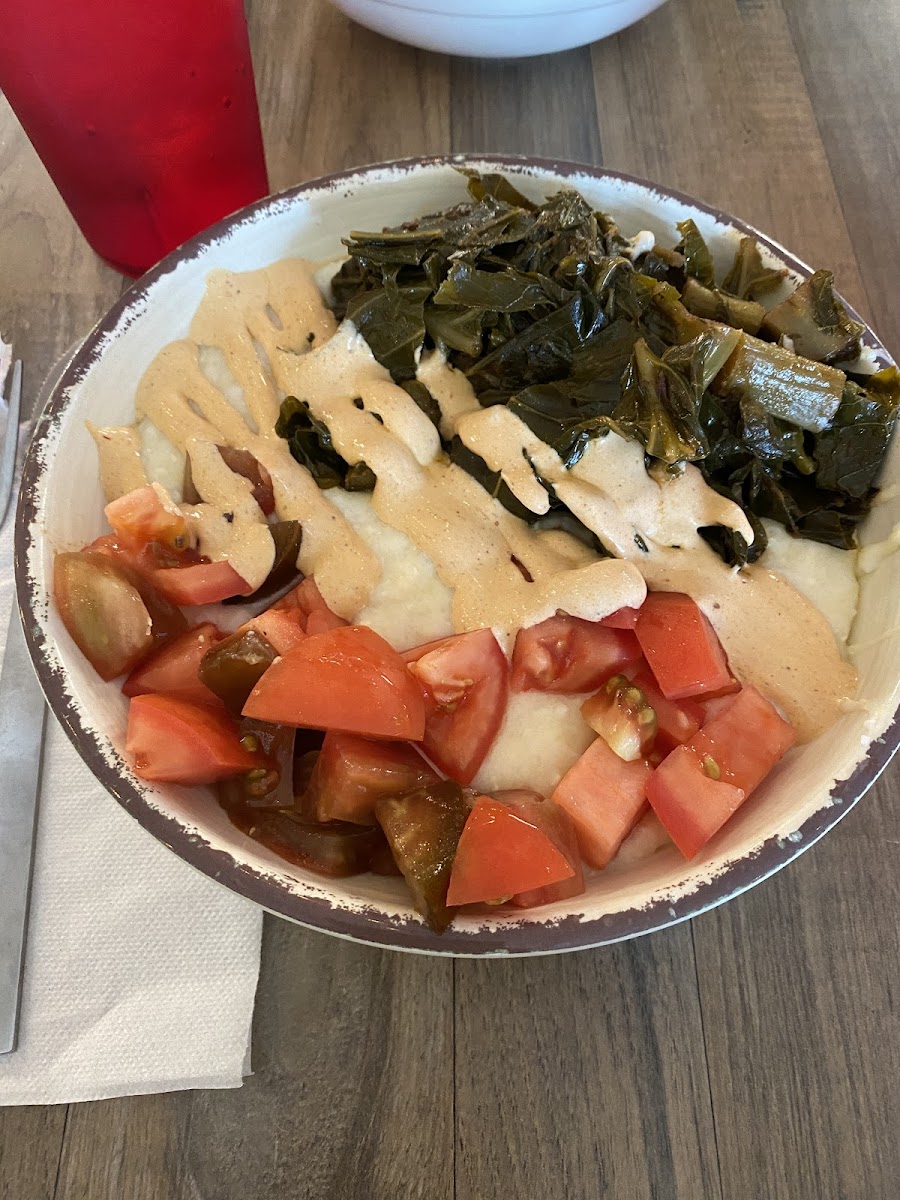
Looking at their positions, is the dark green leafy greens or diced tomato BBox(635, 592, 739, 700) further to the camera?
the dark green leafy greens

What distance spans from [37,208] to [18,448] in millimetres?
721

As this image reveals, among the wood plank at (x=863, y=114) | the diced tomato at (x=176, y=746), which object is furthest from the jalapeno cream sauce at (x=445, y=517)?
the wood plank at (x=863, y=114)

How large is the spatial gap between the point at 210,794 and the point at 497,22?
1.68 meters

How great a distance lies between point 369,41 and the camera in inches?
82.9

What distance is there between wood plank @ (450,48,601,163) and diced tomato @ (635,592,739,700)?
1319 millimetres

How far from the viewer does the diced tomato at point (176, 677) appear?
117 cm

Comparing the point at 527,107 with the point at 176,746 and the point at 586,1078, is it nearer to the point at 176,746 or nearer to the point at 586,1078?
the point at 176,746

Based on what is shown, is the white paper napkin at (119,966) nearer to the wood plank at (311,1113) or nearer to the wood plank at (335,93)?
the wood plank at (311,1113)

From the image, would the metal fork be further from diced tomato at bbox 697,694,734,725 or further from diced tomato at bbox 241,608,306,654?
diced tomato at bbox 697,694,734,725

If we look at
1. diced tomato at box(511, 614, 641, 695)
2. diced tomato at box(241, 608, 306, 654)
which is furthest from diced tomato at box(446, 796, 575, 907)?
diced tomato at box(241, 608, 306, 654)

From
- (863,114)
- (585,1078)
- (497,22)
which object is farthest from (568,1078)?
(863,114)

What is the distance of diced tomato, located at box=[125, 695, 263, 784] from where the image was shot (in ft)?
3.44

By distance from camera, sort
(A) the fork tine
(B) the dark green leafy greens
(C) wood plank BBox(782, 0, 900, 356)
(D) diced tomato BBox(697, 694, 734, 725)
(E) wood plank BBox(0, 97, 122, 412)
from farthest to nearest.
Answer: (C) wood plank BBox(782, 0, 900, 356)
(E) wood plank BBox(0, 97, 122, 412)
(A) the fork tine
(B) the dark green leafy greens
(D) diced tomato BBox(697, 694, 734, 725)

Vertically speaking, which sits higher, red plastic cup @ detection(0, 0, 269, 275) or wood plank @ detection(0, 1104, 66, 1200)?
red plastic cup @ detection(0, 0, 269, 275)
